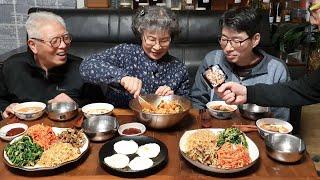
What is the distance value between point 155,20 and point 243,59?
63cm

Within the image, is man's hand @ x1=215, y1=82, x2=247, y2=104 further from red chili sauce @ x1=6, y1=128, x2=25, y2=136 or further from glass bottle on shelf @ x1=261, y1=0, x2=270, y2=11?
glass bottle on shelf @ x1=261, y1=0, x2=270, y2=11

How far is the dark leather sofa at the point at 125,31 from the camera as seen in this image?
10.5 feet

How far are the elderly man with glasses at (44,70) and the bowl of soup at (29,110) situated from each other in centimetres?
22

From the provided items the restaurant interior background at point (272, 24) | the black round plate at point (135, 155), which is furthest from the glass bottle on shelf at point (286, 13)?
the black round plate at point (135, 155)

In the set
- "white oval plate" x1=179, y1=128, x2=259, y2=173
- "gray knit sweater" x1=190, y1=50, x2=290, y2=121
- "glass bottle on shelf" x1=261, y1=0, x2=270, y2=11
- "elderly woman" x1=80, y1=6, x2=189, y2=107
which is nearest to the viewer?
"white oval plate" x1=179, y1=128, x2=259, y2=173

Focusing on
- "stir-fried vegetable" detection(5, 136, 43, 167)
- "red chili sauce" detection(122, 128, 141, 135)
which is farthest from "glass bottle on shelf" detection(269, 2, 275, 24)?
"stir-fried vegetable" detection(5, 136, 43, 167)

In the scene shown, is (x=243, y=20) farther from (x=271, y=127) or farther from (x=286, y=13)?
(x=286, y=13)

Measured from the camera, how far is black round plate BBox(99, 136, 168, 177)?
1.34 meters

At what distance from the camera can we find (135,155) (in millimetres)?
1462

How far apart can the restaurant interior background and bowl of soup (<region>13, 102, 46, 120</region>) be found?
6.35 ft

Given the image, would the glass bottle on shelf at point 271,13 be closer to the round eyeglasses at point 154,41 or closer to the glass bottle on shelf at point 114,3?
the glass bottle on shelf at point 114,3

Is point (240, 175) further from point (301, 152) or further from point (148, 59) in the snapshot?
point (148, 59)

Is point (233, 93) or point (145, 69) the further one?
point (145, 69)

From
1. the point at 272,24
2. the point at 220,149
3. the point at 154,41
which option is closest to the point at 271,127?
the point at 220,149
